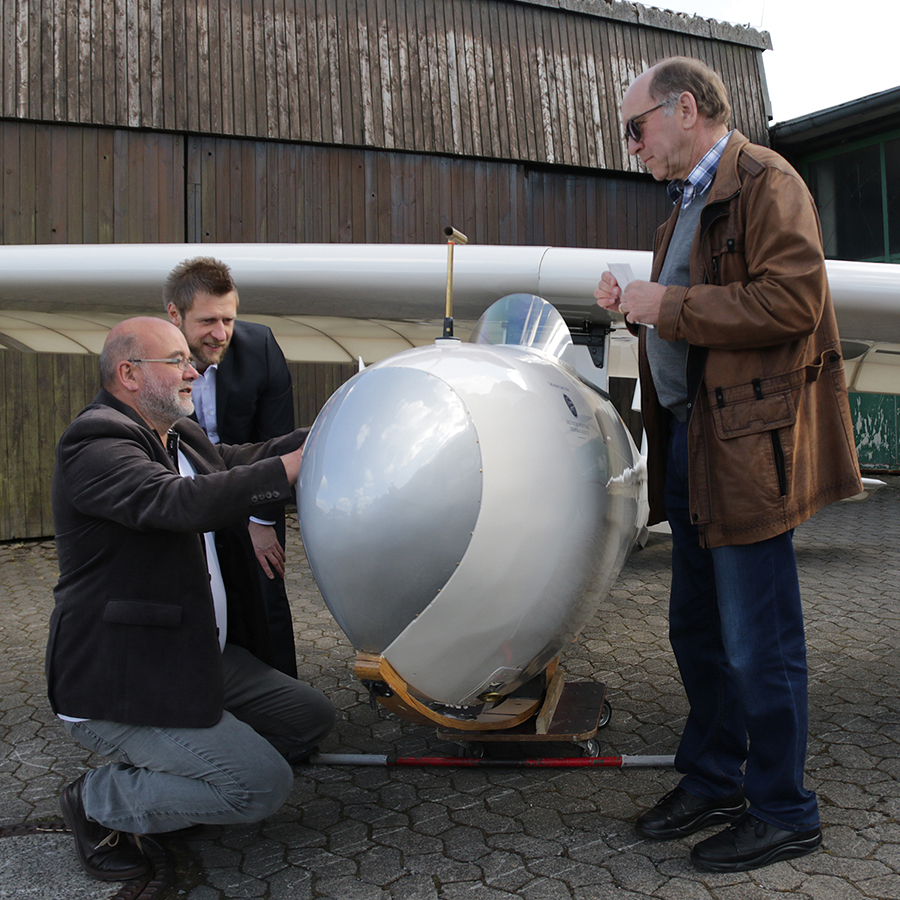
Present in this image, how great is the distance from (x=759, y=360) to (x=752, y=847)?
121 centimetres

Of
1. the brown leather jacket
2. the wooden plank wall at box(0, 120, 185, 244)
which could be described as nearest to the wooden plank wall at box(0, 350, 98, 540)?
the wooden plank wall at box(0, 120, 185, 244)

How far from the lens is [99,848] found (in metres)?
2.25

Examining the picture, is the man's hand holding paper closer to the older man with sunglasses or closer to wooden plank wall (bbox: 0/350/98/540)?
the older man with sunglasses

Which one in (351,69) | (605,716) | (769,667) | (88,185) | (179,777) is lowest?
(605,716)

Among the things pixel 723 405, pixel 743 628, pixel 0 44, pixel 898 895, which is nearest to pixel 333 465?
pixel 723 405

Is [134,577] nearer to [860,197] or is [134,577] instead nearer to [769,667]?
[769,667]

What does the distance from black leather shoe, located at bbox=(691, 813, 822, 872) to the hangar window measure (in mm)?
9647

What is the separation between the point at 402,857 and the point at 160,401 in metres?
1.41

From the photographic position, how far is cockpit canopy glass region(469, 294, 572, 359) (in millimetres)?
2697

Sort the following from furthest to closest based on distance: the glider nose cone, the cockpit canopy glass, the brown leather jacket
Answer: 1. the cockpit canopy glass
2. the brown leather jacket
3. the glider nose cone

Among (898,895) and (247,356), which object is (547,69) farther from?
(898,895)

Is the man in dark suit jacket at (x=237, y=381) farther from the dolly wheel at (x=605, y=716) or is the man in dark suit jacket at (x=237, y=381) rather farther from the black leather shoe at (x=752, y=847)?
the black leather shoe at (x=752, y=847)

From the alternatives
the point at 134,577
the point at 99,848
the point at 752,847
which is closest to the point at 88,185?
the point at 134,577

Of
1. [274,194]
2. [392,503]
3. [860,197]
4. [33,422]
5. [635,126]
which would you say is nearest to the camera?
[392,503]
